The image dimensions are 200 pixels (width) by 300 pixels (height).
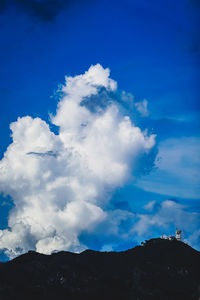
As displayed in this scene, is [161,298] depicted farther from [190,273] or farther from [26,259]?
[26,259]

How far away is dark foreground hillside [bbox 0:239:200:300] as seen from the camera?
3602 inches

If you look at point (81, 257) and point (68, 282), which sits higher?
point (81, 257)

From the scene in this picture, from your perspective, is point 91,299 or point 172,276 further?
point 172,276

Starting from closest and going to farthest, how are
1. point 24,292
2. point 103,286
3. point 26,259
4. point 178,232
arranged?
point 24,292, point 103,286, point 26,259, point 178,232

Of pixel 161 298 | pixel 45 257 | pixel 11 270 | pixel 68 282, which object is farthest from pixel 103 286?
pixel 11 270

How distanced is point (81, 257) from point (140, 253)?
25.4 m

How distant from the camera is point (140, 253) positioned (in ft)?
367

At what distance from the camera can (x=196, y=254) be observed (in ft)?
368

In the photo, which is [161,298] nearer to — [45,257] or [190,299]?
[190,299]

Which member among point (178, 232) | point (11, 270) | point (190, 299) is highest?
point (178, 232)

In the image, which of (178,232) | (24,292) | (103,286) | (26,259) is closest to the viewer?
(24,292)

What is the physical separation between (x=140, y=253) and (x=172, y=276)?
17.4m

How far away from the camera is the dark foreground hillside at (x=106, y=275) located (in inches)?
3602

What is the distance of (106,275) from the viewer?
101000 millimetres
